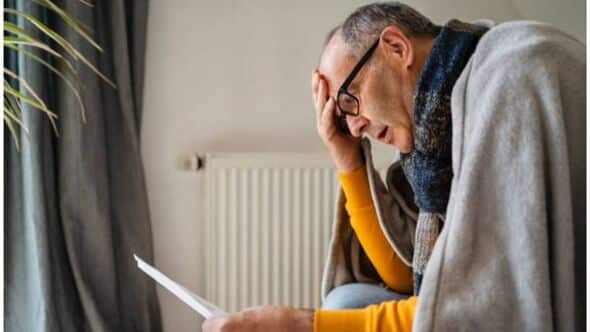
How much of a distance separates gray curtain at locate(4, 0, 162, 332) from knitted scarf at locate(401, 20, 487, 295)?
1.07 meters

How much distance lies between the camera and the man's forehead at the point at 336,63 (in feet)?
3.31

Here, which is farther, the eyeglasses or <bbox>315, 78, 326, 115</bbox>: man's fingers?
<bbox>315, 78, 326, 115</bbox>: man's fingers

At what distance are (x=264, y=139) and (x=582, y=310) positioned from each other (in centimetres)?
140

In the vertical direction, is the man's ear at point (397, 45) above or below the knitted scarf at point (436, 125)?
above

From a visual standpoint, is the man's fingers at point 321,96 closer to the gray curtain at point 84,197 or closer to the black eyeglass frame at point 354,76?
the black eyeglass frame at point 354,76

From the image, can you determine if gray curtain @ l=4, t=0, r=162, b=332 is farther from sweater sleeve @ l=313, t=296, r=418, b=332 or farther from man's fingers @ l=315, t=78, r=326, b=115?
sweater sleeve @ l=313, t=296, r=418, b=332

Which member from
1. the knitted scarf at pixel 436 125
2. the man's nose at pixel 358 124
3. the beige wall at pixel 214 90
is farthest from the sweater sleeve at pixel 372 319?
the beige wall at pixel 214 90

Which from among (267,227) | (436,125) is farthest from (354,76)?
(267,227)

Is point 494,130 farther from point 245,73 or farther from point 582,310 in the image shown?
point 245,73

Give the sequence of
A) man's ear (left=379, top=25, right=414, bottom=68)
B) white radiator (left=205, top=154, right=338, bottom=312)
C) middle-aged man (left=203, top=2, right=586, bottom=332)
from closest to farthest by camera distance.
A: middle-aged man (left=203, top=2, right=586, bottom=332) → man's ear (left=379, top=25, right=414, bottom=68) → white radiator (left=205, top=154, right=338, bottom=312)

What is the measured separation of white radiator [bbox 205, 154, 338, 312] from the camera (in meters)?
1.95

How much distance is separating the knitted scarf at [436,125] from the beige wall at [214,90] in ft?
3.32

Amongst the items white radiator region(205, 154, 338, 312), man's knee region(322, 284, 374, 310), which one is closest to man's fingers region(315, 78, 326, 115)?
man's knee region(322, 284, 374, 310)

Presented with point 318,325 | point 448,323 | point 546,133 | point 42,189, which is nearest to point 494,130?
point 546,133
